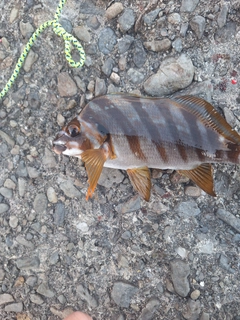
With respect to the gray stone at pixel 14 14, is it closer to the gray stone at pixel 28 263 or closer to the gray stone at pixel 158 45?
the gray stone at pixel 158 45

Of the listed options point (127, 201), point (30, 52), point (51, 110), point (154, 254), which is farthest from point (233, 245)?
point (30, 52)

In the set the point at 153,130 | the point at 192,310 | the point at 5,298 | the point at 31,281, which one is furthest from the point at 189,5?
the point at 5,298

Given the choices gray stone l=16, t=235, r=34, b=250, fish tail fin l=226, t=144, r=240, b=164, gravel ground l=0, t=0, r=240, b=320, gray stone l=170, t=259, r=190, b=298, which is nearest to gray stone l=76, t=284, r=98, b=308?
gravel ground l=0, t=0, r=240, b=320

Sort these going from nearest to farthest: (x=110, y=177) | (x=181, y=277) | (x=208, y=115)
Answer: (x=208, y=115), (x=181, y=277), (x=110, y=177)

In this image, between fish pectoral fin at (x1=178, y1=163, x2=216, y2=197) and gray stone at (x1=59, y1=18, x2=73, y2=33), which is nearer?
fish pectoral fin at (x1=178, y1=163, x2=216, y2=197)

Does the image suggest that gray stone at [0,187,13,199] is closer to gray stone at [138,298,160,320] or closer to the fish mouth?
the fish mouth

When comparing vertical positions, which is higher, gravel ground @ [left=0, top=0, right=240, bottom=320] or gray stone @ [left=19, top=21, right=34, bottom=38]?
gray stone @ [left=19, top=21, right=34, bottom=38]

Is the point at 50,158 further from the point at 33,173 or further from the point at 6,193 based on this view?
the point at 6,193
